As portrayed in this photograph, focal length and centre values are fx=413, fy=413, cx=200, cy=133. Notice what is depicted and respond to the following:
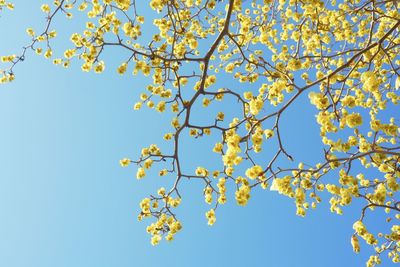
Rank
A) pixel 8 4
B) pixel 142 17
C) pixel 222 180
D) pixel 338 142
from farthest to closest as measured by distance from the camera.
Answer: pixel 8 4 < pixel 142 17 < pixel 222 180 < pixel 338 142

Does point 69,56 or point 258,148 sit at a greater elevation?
point 69,56

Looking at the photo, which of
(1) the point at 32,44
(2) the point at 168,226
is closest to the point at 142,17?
(1) the point at 32,44

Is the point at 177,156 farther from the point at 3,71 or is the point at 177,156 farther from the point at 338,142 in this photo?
the point at 3,71

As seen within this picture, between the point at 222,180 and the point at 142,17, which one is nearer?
the point at 222,180

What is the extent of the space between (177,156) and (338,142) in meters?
2.09

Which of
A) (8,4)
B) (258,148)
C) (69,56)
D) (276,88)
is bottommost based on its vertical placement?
(258,148)

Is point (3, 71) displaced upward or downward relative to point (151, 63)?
upward

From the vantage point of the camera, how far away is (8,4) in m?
7.64

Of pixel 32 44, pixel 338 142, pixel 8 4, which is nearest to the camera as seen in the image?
pixel 338 142

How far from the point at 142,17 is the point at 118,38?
91cm

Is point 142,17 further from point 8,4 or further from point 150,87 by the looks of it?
point 8,4

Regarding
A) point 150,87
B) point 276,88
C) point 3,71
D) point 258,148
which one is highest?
point 3,71

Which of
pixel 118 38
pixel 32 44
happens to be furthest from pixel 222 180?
pixel 32 44

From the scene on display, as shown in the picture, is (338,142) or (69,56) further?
(69,56)
